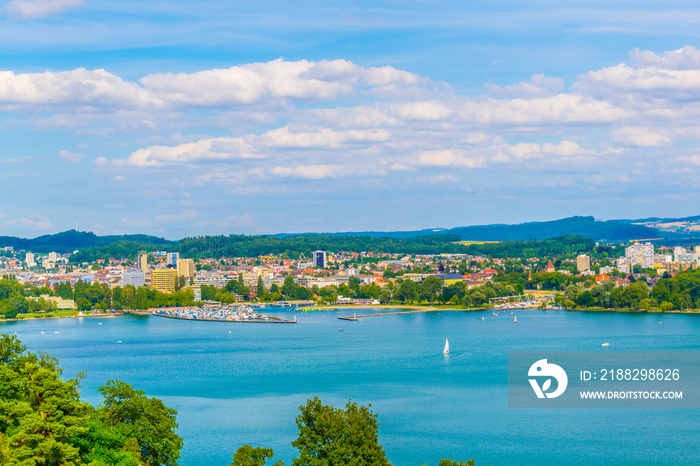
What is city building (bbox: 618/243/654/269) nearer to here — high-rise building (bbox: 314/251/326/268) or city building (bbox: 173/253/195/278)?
high-rise building (bbox: 314/251/326/268)

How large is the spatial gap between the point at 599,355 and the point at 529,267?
172 feet

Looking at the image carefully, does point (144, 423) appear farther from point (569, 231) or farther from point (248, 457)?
point (569, 231)

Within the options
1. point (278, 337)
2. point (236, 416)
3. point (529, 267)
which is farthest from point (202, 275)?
point (236, 416)

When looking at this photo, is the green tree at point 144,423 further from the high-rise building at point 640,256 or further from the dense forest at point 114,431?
the high-rise building at point 640,256

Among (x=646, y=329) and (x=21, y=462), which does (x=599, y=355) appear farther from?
(x=21, y=462)

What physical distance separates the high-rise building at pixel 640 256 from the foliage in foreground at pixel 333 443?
67110 millimetres

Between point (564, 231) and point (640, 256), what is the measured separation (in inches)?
3080

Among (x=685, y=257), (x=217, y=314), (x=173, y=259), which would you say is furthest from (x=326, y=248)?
(x=217, y=314)

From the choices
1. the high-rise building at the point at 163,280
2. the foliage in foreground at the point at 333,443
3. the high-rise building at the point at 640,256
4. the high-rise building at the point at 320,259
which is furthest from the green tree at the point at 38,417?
the high-rise building at the point at 320,259

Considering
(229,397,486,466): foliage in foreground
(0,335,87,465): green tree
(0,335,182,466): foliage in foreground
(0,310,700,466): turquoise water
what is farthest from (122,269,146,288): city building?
(229,397,486,466): foliage in foreground

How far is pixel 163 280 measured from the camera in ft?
207

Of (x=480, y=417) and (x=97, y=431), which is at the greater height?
(x=97, y=431)

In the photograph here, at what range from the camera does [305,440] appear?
910 cm

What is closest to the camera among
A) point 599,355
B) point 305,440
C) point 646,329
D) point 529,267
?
point 305,440
